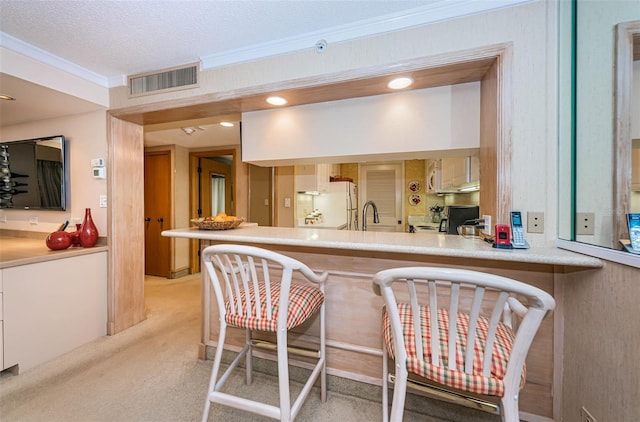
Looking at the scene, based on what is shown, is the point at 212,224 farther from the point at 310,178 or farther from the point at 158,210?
the point at 158,210

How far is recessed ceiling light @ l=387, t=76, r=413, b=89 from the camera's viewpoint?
64.1 inches

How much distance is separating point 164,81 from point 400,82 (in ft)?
5.93

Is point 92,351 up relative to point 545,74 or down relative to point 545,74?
down

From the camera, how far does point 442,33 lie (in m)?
1.47

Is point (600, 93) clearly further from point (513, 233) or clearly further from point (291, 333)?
point (291, 333)

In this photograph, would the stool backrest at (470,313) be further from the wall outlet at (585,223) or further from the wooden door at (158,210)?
the wooden door at (158,210)

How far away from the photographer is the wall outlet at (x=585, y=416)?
1.10 meters

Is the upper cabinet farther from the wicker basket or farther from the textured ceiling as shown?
Result: the wicker basket

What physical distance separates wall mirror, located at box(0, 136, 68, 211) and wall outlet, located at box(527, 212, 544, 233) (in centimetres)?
368

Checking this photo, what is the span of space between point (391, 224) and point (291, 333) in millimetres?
4218

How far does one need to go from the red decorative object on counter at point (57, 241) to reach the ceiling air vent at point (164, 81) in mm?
1285

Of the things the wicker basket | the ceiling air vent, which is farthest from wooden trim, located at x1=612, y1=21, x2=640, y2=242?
the ceiling air vent

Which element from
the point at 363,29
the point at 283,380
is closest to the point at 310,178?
the point at 363,29

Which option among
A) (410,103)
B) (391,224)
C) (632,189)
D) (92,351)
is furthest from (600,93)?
(391,224)
